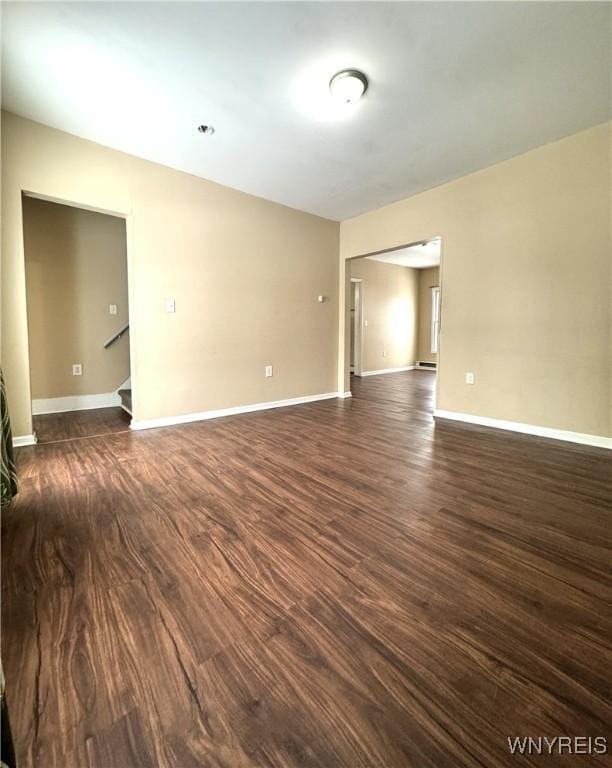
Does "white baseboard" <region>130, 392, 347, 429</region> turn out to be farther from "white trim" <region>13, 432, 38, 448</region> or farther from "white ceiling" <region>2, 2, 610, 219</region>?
"white ceiling" <region>2, 2, 610, 219</region>

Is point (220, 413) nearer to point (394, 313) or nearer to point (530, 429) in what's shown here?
point (530, 429)

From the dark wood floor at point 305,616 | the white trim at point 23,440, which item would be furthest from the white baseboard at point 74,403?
the dark wood floor at point 305,616

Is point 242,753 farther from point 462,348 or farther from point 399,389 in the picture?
point 399,389

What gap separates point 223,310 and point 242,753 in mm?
3608

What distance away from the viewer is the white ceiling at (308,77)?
1.74 m

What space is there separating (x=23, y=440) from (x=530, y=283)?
15.7ft

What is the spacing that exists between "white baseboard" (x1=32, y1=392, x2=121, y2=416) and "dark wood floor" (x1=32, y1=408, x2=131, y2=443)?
94 millimetres

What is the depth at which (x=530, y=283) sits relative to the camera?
315cm

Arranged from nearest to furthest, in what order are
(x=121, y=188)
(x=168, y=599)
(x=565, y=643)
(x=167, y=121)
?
(x=565, y=643) < (x=168, y=599) < (x=167, y=121) < (x=121, y=188)

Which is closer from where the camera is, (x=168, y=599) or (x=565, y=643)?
(x=565, y=643)

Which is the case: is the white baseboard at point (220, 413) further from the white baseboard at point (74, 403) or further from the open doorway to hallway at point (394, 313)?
the open doorway to hallway at point (394, 313)

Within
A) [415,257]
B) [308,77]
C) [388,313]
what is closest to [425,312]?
[388,313]

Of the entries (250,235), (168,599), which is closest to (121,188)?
(250,235)

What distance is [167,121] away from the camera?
2.60m
